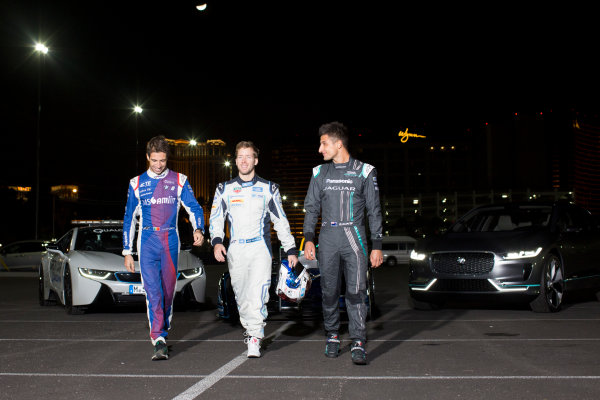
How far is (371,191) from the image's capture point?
6922 millimetres

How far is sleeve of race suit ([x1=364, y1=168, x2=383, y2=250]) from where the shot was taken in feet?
22.2

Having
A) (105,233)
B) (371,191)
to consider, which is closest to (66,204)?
(105,233)

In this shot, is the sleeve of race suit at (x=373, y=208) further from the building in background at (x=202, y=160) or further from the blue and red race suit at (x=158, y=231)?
the building in background at (x=202, y=160)

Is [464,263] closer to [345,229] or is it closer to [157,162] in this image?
[345,229]

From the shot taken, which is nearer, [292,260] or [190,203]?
[292,260]

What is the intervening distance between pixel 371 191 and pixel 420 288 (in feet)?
15.7

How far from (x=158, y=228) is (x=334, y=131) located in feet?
6.09

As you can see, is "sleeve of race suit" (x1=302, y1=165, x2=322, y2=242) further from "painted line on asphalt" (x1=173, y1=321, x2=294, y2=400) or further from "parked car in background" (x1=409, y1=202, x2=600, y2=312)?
"parked car in background" (x1=409, y1=202, x2=600, y2=312)

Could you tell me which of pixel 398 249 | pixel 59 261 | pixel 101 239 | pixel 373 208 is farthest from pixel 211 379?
pixel 398 249

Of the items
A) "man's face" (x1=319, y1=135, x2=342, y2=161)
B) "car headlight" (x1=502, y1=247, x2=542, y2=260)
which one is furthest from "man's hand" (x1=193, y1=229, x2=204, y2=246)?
"car headlight" (x1=502, y1=247, x2=542, y2=260)

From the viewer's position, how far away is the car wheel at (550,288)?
10.9 metres

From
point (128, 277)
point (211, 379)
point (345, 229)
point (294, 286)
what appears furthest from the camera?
point (128, 277)

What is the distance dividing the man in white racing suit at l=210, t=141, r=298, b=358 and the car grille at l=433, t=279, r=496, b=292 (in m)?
4.29

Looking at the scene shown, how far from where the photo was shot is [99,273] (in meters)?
11.4
